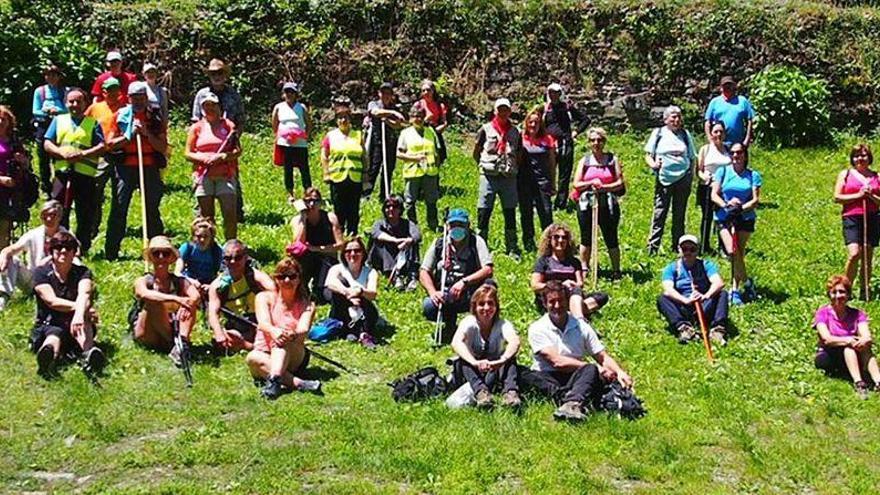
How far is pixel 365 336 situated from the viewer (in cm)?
1023

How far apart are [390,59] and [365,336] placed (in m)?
10.5

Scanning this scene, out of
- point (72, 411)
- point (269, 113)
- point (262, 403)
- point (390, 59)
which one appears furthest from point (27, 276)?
point (390, 59)

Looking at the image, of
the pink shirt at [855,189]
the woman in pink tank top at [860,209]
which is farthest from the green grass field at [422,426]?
the pink shirt at [855,189]

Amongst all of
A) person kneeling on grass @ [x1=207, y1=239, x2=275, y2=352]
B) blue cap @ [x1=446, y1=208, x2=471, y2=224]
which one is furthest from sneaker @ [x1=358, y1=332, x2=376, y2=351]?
blue cap @ [x1=446, y1=208, x2=471, y2=224]

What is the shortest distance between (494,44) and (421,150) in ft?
24.1

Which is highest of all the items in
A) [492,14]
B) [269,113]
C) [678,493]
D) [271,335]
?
[492,14]

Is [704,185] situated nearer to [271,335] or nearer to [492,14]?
[271,335]

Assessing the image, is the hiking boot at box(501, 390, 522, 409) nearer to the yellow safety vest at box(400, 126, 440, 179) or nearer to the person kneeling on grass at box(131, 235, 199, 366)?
the person kneeling on grass at box(131, 235, 199, 366)

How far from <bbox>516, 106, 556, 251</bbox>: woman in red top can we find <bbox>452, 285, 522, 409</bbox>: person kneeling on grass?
405 centimetres

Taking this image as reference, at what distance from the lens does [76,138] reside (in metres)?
11.7

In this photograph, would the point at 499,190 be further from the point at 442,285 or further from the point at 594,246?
the point at 442,285

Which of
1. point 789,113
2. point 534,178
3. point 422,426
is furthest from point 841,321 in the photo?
point 789,113

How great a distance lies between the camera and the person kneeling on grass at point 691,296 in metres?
10.5

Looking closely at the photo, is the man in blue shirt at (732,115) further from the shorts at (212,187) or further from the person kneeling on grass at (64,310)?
the person kneeling on grass at (64,310)
